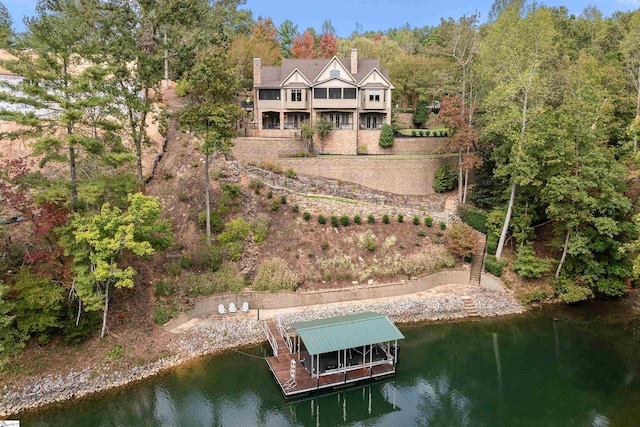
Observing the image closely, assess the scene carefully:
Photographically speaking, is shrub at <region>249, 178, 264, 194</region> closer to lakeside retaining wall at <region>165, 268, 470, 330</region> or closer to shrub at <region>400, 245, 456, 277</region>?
lakeside retaining wall at <region>165, 268, 470, 330</region>

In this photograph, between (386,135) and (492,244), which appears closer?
(492,244)

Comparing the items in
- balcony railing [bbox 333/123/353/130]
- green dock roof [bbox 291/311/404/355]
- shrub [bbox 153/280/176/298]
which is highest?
balcony railing [bbox 333/123/353/130]

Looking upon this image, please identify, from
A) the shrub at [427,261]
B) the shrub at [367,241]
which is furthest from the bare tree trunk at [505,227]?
the shrub at [367,241]

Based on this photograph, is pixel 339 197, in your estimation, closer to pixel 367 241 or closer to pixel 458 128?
pixel 367 241

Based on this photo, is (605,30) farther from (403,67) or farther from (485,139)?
(485,139)

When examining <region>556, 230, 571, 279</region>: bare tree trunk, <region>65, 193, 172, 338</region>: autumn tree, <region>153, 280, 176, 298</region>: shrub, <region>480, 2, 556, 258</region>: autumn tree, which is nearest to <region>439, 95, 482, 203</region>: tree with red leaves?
<region>480, 2, 556, 258</region>: autumn tree

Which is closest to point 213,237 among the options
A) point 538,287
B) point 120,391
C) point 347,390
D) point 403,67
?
point 120,391

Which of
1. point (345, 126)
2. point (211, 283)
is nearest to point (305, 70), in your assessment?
point (345, 126)
